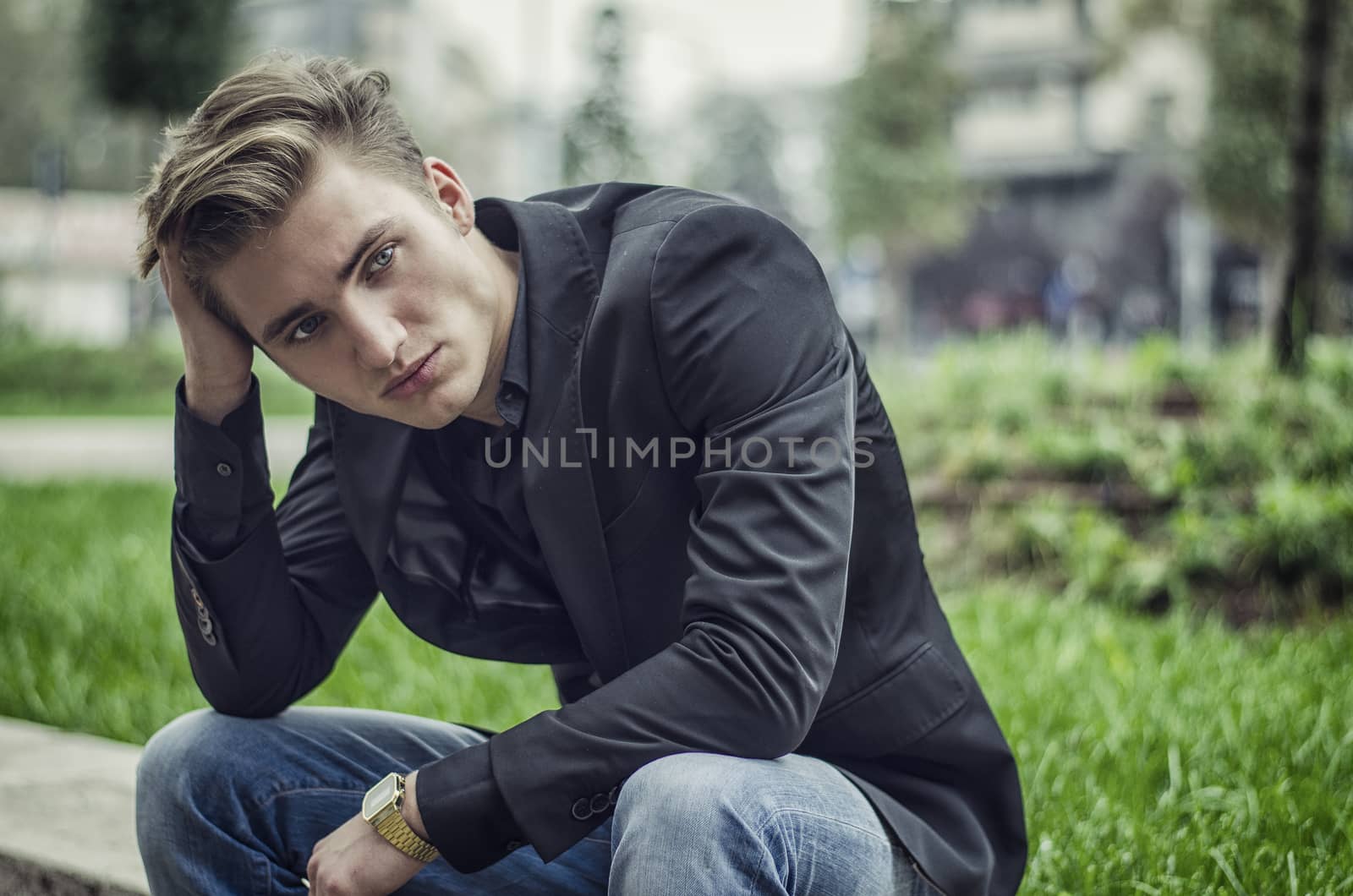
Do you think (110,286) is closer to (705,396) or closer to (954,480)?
(954,480)

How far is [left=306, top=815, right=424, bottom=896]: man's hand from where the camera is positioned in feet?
5.00

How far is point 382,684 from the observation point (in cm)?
387

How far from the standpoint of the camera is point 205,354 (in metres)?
1.84

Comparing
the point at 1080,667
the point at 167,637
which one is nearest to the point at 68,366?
the point at 167,637

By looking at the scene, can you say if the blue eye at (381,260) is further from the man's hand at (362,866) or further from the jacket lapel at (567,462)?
the man's hand at (362,866)

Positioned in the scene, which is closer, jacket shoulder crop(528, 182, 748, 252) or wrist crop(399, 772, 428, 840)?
wrist crop(399, 772, 428, 840)

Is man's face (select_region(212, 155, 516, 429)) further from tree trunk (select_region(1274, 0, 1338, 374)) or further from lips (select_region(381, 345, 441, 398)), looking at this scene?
tree trunk (select_region(1274, 0, 1338, 374))

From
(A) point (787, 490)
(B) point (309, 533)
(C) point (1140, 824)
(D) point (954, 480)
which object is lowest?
(D) point (954, 480)

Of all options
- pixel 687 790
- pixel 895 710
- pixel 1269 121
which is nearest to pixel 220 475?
pixel 687 790

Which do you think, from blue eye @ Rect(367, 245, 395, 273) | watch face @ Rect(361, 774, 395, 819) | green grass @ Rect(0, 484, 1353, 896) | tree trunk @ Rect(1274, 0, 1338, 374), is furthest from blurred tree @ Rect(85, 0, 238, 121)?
watch face @ Rect(361, 774, 395, 819)

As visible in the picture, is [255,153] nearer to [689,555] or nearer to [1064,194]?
[689,555]

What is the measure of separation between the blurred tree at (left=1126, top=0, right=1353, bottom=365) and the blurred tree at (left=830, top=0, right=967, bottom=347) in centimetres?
1055

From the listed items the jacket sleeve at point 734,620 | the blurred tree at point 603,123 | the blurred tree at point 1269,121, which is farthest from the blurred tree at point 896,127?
the jacket sleeve at point 734,620

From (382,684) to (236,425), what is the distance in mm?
2110
